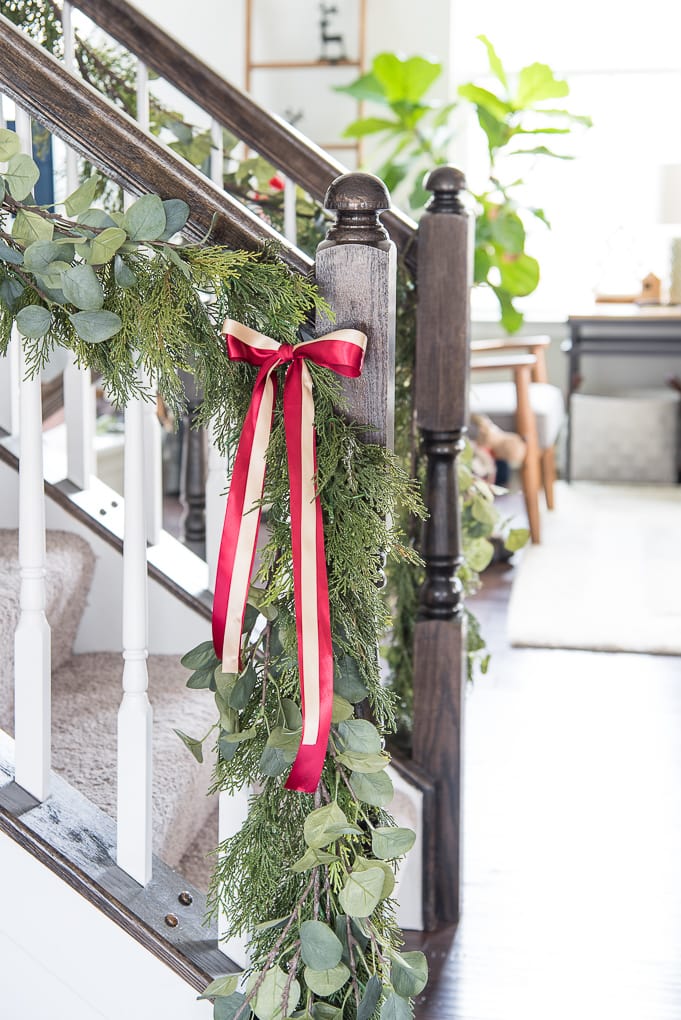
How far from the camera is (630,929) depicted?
1.87 m

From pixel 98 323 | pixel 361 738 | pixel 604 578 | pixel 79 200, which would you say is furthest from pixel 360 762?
pixel 604 578

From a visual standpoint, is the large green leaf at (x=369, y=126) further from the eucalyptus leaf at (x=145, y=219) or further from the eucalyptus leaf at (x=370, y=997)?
the eucalyptus leaf at (x=370, y=997)

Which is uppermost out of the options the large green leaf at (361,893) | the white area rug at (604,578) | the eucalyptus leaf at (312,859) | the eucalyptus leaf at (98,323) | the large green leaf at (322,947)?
the eucalyptus leaf at (98,323)

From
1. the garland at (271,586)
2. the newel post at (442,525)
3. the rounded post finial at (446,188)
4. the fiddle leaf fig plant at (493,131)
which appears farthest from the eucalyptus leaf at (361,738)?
the fiddle leaf fig plant at (493,131)

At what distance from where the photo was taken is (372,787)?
1097 mm

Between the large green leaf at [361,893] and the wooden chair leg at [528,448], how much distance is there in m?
3.38

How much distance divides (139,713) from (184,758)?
0.42 metres

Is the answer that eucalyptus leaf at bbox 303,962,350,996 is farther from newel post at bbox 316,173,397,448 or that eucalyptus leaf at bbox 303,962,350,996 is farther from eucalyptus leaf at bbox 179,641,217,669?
newel post at bbox 316,173,397,448

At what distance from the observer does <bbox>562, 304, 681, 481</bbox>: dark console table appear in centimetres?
543

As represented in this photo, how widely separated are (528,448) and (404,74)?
61.4 inches

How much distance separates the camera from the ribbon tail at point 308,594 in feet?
3.40

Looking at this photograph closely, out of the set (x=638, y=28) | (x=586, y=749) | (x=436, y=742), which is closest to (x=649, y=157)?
(x=638, y=28)

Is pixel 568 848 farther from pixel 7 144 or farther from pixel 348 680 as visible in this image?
pixel 7 144

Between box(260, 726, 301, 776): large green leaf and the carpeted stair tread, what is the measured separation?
376 millimetres
